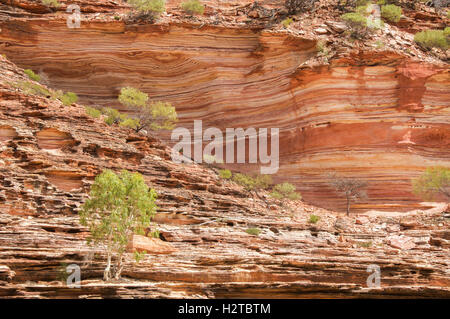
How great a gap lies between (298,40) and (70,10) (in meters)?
15.2

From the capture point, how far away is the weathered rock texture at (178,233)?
13164 mm

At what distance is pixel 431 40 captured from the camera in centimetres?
2903

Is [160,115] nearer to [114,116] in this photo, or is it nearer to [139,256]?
[114,116]

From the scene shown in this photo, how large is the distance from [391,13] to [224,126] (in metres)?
13.1

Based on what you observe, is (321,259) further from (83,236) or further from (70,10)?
(70,10)

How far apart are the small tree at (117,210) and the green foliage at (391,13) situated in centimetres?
2316

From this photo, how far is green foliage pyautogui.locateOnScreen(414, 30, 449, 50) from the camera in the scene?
29.0 meters

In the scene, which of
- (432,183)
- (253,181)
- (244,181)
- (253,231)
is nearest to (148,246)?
(253,231)

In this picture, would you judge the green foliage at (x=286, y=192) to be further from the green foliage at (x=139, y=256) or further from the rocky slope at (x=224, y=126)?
the green foliage at (x=139, y=256)

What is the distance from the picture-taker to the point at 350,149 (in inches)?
1062

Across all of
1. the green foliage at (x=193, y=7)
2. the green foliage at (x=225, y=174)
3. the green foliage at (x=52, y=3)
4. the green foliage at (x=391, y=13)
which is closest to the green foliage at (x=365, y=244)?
the green foliage at (x=225, y=174)

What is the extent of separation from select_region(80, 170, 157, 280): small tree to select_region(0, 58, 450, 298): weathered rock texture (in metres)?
0.67

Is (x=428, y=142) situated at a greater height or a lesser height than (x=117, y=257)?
greater

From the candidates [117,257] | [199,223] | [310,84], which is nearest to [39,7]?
[310,84]
